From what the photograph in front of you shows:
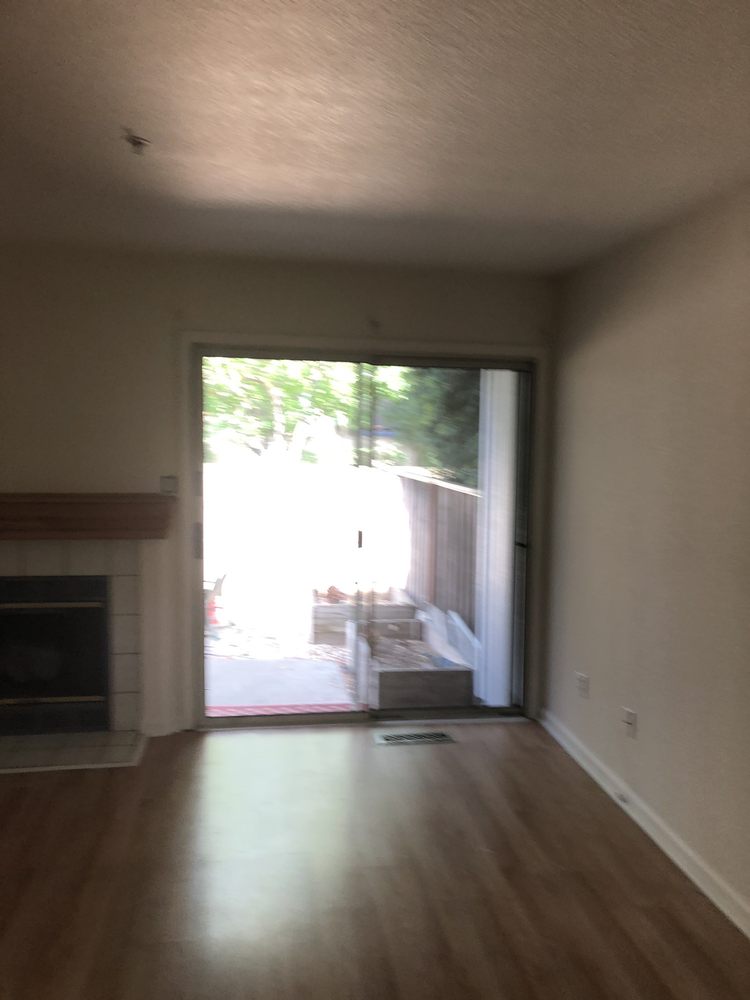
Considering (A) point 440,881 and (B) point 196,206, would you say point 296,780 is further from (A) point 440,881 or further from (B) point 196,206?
(B) point 196,206

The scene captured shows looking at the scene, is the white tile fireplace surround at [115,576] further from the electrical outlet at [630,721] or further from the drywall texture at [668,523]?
the electrical outlet at [630,721]

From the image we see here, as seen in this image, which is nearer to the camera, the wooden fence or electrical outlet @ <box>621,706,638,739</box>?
electrical outlet @ <box>621,706,638,739</box>

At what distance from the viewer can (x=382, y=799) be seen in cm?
310

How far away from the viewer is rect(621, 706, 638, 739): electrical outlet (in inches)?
120

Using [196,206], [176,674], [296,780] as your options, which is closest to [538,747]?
[296,780]

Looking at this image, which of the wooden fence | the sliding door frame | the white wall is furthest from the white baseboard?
the white wall

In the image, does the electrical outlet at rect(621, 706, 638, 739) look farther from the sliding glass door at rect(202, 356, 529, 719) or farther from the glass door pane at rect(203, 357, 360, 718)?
the glass door pane at rect(203, 357, 360, 718)

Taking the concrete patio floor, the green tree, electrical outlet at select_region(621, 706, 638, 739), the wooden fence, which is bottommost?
the concrete patio floor

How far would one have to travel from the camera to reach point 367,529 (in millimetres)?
3957

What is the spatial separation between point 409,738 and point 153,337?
91.0 inches

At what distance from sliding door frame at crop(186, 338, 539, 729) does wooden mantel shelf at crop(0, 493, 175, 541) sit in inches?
8.8

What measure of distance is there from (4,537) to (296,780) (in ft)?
5.58

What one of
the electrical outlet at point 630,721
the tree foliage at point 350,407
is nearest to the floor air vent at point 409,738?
the electrical outlet at point 630,721

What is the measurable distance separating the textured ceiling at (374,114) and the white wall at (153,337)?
0.51m
